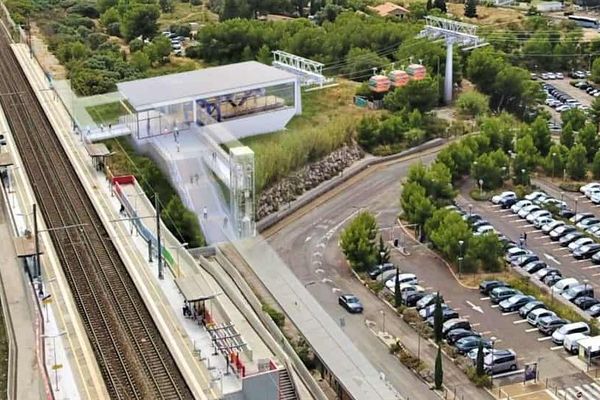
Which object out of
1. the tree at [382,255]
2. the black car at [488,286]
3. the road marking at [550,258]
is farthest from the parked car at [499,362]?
the road marking at [550,258]

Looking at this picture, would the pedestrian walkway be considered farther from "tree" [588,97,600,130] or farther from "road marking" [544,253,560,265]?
"tree" [588,97,600,130]

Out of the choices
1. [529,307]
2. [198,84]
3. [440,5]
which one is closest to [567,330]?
[529,307]

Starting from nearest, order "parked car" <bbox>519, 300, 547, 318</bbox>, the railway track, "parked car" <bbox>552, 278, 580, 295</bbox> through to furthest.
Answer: the railway track < "parked car" <bbox>519, 300, 547, 318</bbox> < "parked car" <bbox>552, 278, 580, 295</bbox>

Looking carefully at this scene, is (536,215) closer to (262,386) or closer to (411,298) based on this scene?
(411,298)

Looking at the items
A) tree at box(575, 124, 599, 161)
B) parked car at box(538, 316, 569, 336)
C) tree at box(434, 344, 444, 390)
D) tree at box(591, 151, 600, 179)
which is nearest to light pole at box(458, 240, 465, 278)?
parked car at box(538, 316, 569, 336)

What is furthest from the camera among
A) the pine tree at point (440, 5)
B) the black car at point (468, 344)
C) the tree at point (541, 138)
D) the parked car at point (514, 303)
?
the pine tree at point (440, 5)

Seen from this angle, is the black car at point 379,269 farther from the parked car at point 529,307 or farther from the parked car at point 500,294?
the parked car at point 529,307

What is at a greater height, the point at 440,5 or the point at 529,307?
the point at 440,5
